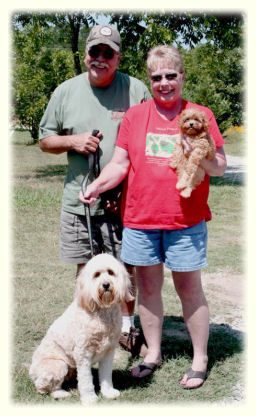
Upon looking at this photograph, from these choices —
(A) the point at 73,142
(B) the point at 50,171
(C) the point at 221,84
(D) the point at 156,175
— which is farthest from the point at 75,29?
(D) the point at 156,175

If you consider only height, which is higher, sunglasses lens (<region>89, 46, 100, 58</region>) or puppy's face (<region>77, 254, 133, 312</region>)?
sunglasses lens (<region>89, 46, 100, 58</region>)

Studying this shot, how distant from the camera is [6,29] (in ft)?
21.5

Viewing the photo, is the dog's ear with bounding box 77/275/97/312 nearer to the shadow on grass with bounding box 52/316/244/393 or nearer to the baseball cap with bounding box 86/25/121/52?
the shadow on grass with bounding box 52/316/244/393

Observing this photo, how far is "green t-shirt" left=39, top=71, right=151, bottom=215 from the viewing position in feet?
12.4

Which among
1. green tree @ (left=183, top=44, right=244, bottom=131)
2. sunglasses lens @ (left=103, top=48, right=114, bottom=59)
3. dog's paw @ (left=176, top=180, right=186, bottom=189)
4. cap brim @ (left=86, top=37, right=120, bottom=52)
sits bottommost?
dog's paw @ (left=176, top=180, right=186, bottom=189)

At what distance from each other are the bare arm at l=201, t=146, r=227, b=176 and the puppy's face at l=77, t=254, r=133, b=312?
91 cm

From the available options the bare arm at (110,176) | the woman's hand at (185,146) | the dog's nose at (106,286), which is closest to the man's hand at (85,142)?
the bare arm at (110,176)

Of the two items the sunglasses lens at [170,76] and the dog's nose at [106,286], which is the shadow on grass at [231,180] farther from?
the dog's nose at [106,286]

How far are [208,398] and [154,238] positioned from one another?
1226 millimetres

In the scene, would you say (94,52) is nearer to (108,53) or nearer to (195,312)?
(108,53)

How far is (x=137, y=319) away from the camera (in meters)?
4.97

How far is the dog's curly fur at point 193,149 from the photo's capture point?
3.23 m

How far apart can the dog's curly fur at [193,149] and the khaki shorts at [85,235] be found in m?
0.85

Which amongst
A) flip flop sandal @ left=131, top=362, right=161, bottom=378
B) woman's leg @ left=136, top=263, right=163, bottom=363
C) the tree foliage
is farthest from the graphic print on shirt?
the tree foliage
